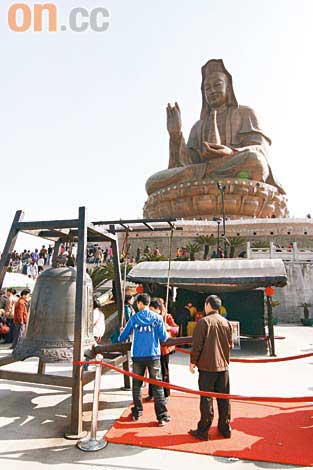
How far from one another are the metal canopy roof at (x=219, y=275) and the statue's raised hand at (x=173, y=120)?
25361 millimetres

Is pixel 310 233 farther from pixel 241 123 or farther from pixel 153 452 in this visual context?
pixel 153 452

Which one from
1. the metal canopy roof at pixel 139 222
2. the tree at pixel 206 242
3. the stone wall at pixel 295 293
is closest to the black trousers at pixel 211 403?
the metal canopy roof at pixel 139 222

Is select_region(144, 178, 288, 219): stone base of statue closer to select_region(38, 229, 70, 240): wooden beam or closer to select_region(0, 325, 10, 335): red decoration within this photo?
select_region(0, 325, 10, 335): red decoration

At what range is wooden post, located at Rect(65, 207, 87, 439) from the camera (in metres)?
3.67

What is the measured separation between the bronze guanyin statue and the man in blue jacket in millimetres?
26459

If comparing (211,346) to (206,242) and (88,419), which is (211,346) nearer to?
(88,419)

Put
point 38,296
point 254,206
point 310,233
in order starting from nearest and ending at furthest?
point 38,296 → point 310,233 → point 254,206

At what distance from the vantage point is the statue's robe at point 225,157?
30234 mm

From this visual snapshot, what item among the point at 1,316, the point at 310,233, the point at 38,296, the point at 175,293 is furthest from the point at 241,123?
the point at 38,296

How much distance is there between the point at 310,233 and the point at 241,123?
13921 mm

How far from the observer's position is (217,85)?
32.6m

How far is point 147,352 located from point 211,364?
89cm

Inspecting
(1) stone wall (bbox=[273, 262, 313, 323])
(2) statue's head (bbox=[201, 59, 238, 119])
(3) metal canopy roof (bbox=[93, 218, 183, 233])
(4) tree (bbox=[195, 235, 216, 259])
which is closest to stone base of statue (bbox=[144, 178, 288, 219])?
(4) tree (bbox=[195, 235, 216, 259])

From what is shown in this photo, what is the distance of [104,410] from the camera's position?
448cm
